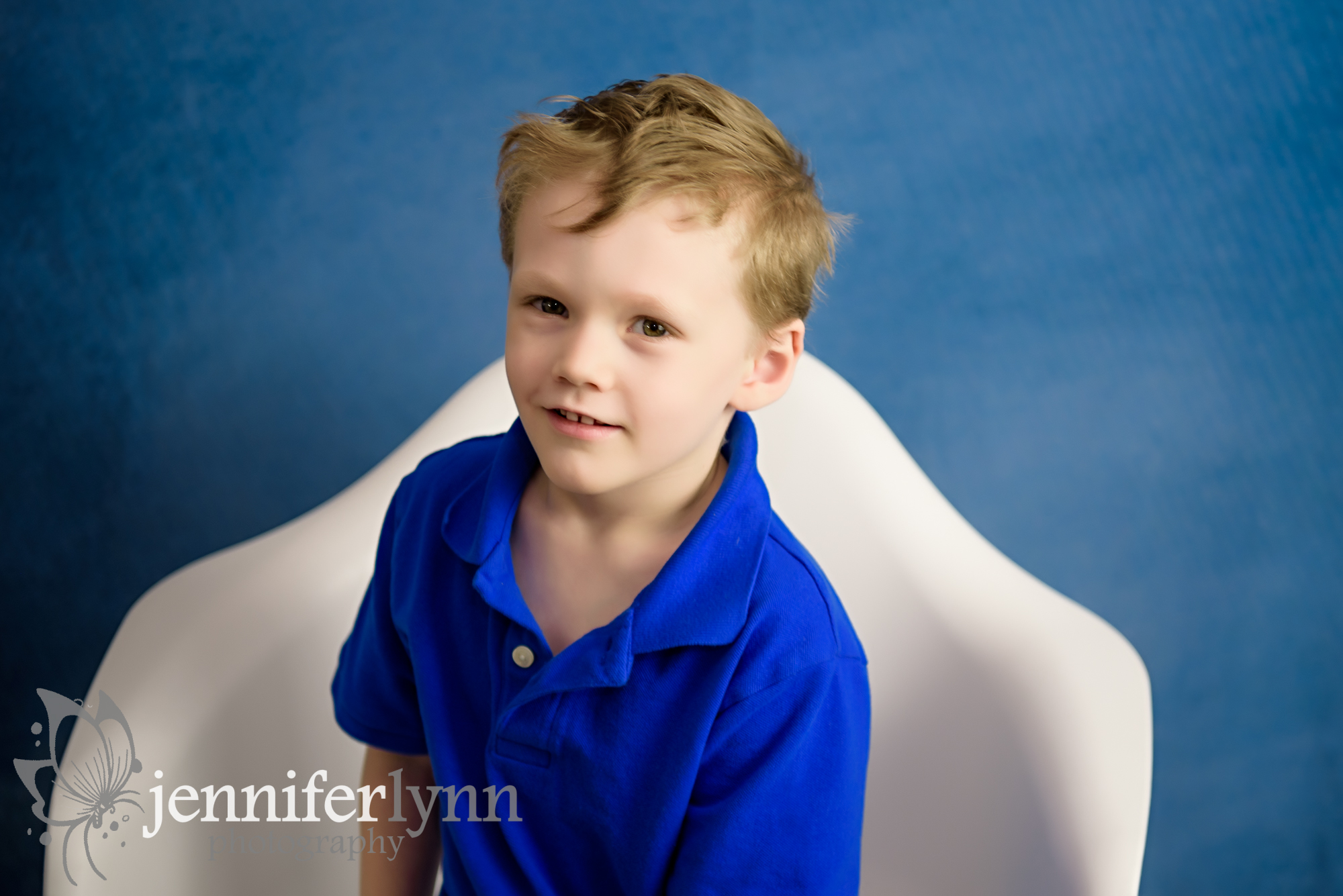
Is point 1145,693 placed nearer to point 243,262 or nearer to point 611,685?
point 611,685

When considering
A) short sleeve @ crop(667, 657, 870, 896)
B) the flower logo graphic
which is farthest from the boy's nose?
the flower logo graphic

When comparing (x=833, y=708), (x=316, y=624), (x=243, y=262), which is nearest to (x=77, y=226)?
(x=243, y=262)

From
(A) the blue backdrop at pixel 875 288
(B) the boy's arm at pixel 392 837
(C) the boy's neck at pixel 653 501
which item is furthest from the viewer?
(A) the blue backdrop at pixel 875 288

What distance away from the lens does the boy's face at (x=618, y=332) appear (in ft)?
1.80

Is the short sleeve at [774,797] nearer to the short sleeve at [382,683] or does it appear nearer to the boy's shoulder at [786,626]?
the boy's shoulder at [786,626]

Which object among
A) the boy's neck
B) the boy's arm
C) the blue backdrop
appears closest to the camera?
the boy's neck

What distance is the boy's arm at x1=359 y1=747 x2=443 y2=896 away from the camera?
79 centimetres

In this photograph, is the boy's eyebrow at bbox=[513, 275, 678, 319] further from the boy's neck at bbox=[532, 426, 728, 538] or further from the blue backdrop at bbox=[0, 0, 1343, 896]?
the blue backdrop at bbox=[0, 0, 1343, 896]

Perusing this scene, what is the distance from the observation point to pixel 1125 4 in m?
1.31

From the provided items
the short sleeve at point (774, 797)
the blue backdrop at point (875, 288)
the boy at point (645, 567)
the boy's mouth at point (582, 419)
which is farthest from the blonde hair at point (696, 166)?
the blue backdrop at point (875, 288)

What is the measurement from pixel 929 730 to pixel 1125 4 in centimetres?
98

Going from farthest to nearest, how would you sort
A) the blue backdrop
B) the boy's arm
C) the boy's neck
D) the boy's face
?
1. the blue backdrop
2. the boy's arm
3. the boy's neck
4. the boy's face

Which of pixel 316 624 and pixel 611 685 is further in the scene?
pixel 316 624

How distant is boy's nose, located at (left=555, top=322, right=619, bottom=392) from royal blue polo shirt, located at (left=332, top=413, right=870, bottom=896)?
0.13 m
